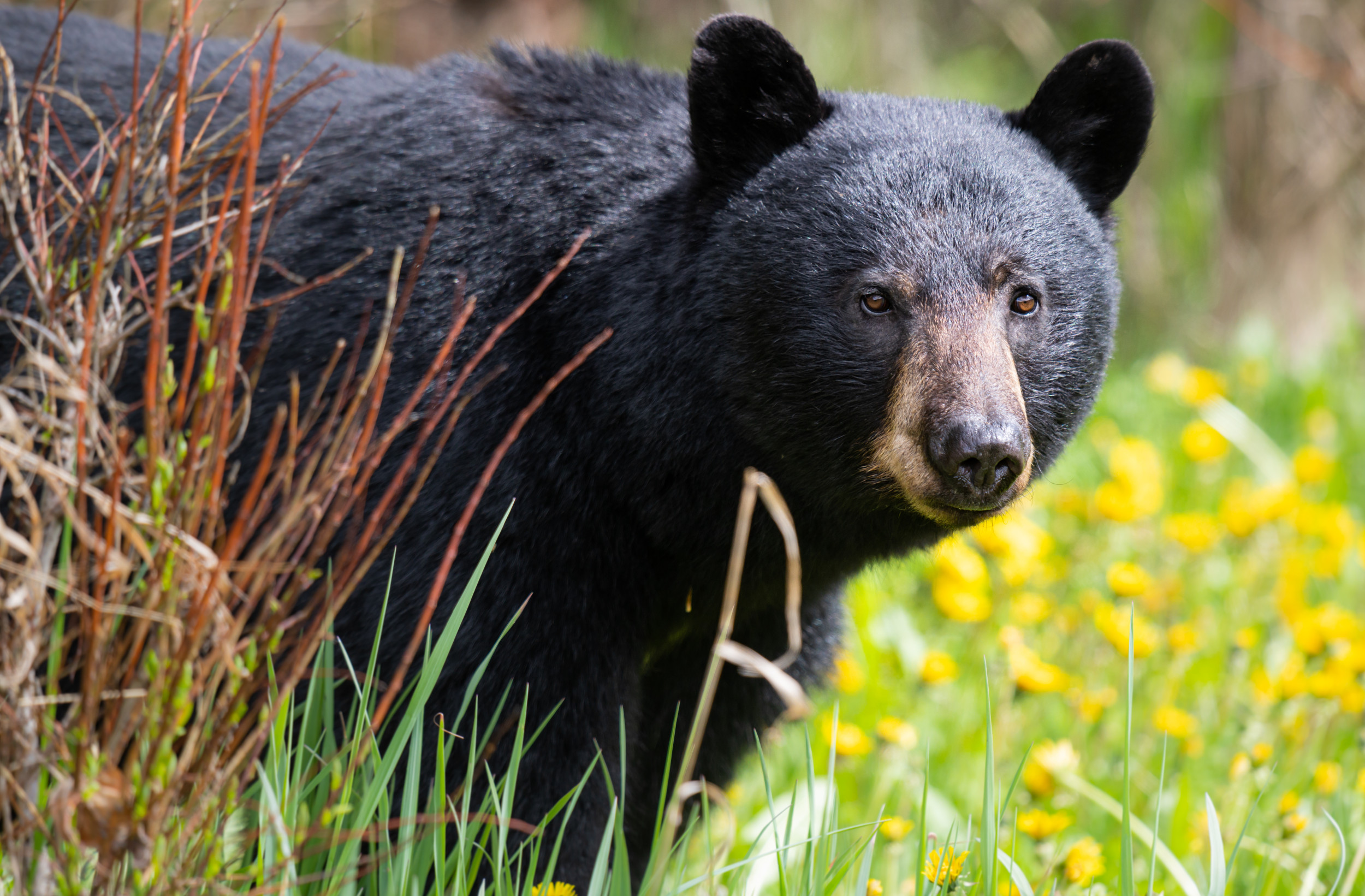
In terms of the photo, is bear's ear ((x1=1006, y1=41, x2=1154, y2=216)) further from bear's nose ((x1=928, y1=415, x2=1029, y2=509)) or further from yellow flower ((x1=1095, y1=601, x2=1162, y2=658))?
yellow flower ((x1=1095, y1=601, x2=1162, y2=658))

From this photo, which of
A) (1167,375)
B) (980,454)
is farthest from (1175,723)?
(1167,375)

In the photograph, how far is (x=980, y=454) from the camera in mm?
2219

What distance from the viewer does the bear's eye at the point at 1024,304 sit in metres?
2.52

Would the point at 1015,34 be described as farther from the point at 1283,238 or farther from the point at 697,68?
the point at 697,68

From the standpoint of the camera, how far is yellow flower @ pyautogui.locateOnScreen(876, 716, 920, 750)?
3359 millimetres

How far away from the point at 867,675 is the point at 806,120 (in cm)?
216

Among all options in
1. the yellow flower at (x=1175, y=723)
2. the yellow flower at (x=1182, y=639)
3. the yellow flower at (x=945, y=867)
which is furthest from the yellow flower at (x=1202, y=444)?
the yellow flower at (x=945, y=867)

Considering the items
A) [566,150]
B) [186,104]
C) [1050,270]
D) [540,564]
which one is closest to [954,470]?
[1050,270]

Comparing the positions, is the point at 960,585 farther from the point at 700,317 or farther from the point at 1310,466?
→ the point at 700,317

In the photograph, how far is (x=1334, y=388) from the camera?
6.51m

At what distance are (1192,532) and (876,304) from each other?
237cm

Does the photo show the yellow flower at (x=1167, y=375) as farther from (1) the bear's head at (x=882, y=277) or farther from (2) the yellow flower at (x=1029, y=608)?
(1) the bear's head at (x=882, y=277)

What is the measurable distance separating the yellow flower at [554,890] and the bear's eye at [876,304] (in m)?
1.19

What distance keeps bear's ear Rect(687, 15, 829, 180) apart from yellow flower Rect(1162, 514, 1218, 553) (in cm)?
237
